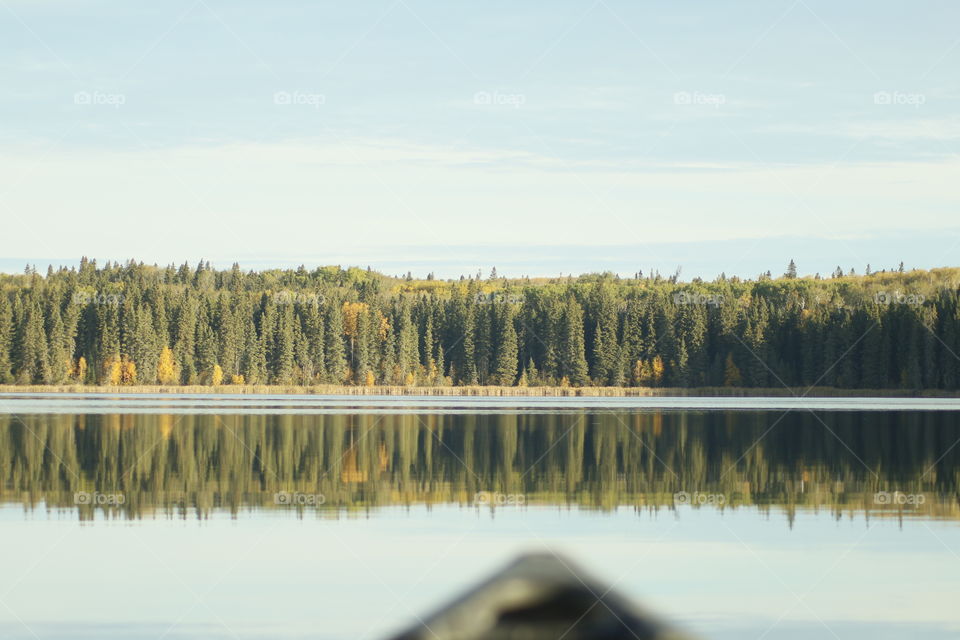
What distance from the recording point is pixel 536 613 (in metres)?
2.16

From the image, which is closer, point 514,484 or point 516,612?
point 516,612

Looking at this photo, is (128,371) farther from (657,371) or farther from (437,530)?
(437,530)

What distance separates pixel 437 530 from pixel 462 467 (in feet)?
43.1

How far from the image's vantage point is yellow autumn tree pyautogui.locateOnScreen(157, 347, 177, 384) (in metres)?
185

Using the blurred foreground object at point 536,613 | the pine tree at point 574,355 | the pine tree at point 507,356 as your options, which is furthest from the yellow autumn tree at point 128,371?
the blurred foreground object at point 536,613

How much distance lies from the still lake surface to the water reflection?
172mm

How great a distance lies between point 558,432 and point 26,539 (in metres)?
35.2

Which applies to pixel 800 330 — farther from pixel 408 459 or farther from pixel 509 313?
pixel 408 459

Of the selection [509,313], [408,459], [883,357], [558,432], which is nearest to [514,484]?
[408,459]

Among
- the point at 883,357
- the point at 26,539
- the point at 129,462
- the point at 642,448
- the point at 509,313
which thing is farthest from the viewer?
the point at 509,313

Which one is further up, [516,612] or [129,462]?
[516,612]

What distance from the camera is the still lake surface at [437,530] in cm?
1650

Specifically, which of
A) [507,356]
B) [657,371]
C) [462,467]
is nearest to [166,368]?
[507,356]

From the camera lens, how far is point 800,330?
7042 inches
